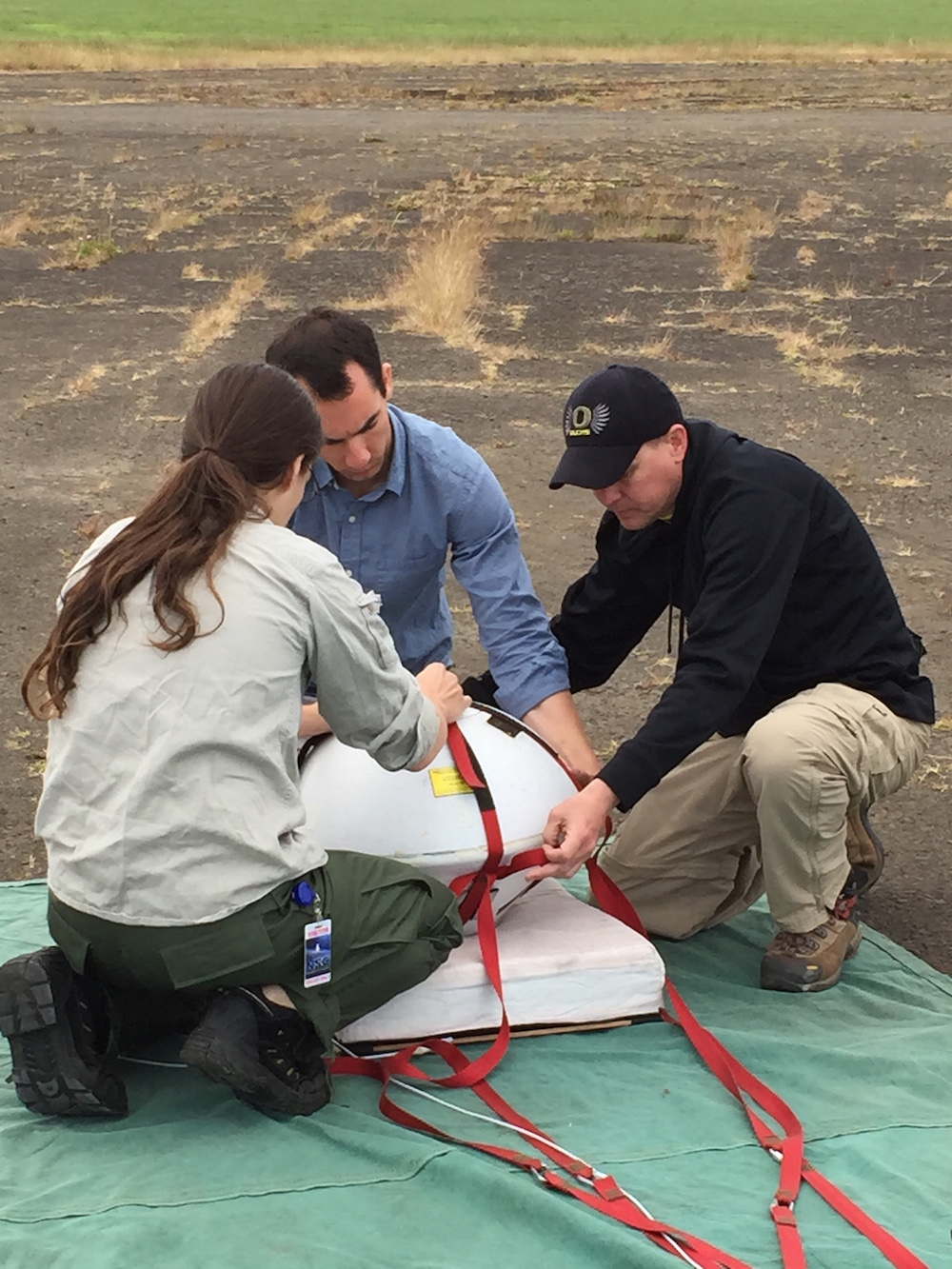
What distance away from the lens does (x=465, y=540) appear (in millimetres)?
4727

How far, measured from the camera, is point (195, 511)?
309 centimetres

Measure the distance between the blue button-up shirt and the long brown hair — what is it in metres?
1.37

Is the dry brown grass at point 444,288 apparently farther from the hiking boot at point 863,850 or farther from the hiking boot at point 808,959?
the hiking boot at point 808,959

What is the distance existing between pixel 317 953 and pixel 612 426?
4.98 ft

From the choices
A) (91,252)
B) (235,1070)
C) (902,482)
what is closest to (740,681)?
(235,1070)

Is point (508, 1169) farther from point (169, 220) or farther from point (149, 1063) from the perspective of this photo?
point (169, 220)

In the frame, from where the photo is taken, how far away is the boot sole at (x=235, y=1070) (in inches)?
120

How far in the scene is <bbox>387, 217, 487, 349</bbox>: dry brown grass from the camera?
45.3 ft

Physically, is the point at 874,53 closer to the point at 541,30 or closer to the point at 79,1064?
the point at 541,30

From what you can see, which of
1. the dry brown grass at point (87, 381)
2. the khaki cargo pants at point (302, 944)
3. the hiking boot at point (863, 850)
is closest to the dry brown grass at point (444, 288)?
the dry brown grass at point (87, 381)

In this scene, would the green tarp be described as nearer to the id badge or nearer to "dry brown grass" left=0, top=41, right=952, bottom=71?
the id badge

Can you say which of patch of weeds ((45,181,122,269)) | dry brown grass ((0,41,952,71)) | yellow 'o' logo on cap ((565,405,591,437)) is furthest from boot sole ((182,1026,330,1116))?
dry brown grass ((0,41,952,71))

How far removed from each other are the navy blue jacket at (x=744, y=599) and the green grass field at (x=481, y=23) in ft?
193

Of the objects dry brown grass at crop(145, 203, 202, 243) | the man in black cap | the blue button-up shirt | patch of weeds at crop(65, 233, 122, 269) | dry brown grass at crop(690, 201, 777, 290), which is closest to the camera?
the man in black cap
